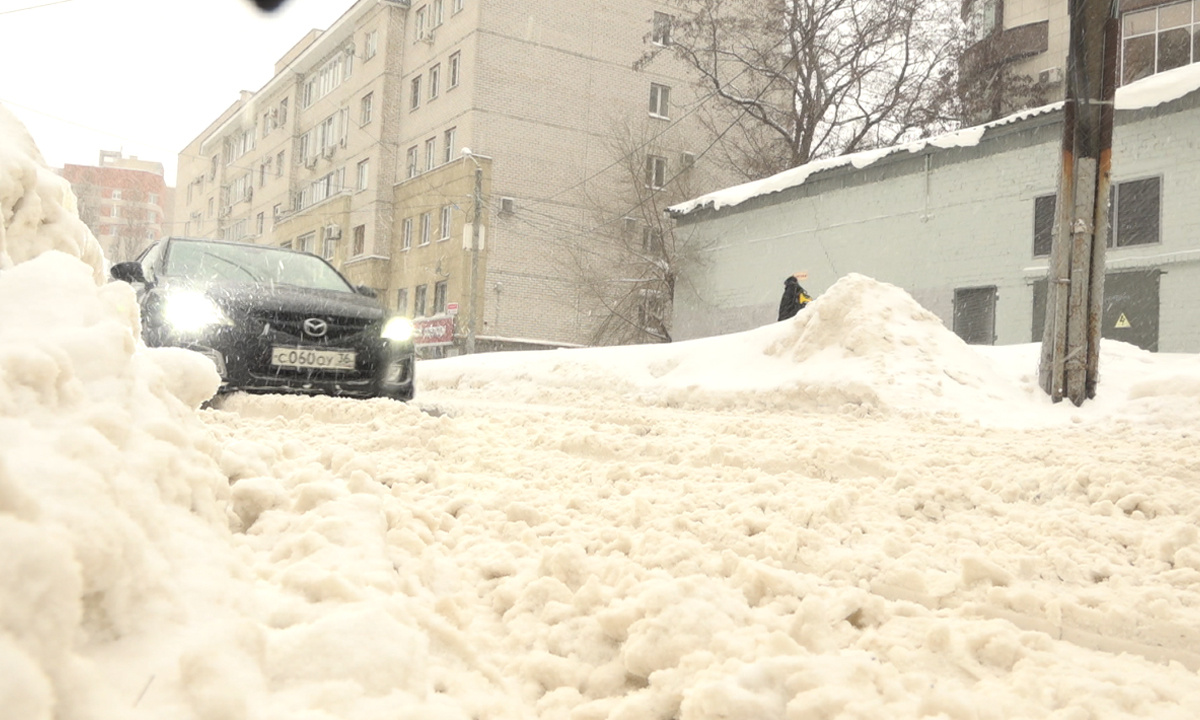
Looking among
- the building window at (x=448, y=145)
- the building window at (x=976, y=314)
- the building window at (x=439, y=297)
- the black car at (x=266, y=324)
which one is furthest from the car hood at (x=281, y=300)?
the building window at (x=448, y=145)

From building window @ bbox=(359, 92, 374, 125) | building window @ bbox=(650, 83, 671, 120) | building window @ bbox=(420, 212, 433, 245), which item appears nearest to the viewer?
building window @ bbox=(650, 83, 671, 120)

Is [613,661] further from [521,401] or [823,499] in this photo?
[521,401]

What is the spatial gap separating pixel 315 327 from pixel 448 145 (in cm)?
2393

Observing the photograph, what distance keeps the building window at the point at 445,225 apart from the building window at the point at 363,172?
6.46 meters

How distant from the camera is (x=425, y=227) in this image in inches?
1204

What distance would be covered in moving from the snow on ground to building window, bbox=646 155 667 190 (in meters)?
24.8

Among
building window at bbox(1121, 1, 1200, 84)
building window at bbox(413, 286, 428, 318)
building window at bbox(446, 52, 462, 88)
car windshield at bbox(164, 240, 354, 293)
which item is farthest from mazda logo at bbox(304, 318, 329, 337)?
building window at bbox(413, 286, 428, 318)

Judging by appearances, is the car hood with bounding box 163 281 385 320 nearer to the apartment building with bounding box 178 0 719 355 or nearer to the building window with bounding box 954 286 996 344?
the building window with bounding box 954 286 996 344

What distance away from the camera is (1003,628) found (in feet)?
6.00

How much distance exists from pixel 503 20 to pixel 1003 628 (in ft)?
91.6

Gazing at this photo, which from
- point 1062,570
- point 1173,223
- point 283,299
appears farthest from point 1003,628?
point 1173,223

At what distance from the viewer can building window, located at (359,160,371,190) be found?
112 feet

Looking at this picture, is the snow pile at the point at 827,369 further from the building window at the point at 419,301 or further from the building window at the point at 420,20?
the building window at the point at 420,20

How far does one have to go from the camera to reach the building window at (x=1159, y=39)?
2100 cm
